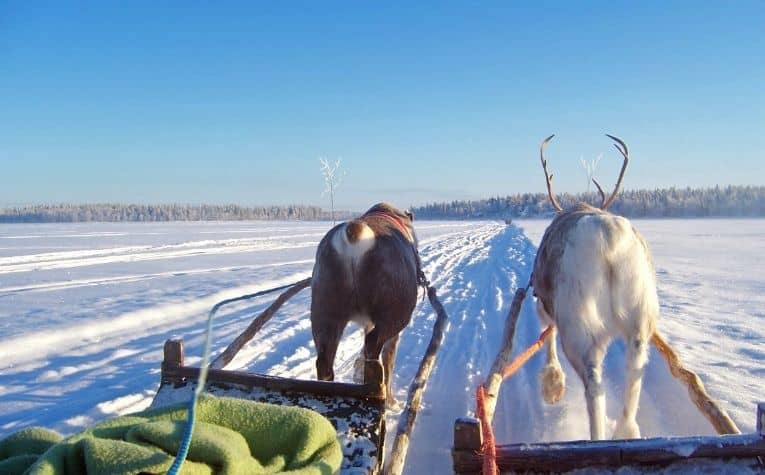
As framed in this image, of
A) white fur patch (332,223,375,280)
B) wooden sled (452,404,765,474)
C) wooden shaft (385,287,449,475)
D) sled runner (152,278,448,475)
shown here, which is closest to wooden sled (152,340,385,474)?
sled runner (152,278,448,475)

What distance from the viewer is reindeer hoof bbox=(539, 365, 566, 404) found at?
439 centimetres

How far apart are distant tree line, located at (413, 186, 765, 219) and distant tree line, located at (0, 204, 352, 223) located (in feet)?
109

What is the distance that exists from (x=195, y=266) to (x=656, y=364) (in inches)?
514

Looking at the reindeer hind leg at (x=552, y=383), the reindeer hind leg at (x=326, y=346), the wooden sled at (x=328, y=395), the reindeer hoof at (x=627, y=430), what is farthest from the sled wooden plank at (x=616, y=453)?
the reindeer hind leg at (x=552, y=383)

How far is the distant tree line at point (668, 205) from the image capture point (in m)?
87.1

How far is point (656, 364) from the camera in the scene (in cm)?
527

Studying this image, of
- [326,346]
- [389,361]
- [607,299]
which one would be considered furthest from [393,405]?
[607,299]

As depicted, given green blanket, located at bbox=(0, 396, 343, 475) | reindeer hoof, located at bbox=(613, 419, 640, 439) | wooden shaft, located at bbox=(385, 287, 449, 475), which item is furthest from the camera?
reindeer hoof, located at bbox=(613, 419, 640, 439)

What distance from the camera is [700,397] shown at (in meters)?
2.94

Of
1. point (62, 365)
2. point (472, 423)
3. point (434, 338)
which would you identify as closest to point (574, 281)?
point (434, 338)

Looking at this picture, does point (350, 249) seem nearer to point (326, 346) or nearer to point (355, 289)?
point (355, 289)

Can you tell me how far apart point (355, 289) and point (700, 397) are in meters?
2.10

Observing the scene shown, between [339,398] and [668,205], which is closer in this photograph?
[339,398]

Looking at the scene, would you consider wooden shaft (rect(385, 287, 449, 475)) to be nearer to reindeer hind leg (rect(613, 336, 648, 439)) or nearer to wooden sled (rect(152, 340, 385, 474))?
wooden sled (rect(152, 340, 385, 474))
